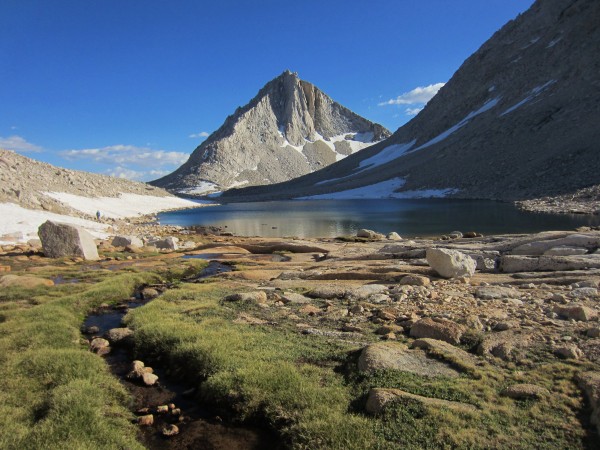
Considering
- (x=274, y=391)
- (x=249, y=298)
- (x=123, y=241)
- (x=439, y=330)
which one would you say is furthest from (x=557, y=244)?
(x=123, y=241)

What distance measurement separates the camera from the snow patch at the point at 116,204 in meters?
89.8

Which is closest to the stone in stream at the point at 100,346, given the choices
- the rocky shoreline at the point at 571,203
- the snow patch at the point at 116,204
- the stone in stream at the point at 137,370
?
the stone in stream at the point at 137,370

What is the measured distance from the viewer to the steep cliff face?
311 feet

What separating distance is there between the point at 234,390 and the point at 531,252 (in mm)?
21235

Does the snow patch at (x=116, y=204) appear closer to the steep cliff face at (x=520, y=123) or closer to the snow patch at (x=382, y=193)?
the snow patch at (x=382, y=193)

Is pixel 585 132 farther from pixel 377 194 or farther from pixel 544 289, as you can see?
pixel 544 289

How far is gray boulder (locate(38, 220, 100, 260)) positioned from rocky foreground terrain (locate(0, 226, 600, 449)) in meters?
14.5

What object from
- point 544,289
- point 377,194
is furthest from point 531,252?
point 377,194

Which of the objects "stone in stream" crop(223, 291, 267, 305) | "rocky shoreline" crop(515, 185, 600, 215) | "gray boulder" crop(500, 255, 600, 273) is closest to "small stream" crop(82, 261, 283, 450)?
"stone in stream" crop(223, 291, 267, 305)

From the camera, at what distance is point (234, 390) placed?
961cm

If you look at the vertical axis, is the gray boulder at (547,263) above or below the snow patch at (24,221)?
below

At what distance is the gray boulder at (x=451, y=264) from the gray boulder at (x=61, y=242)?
94.3 feet

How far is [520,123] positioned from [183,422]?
14122 centimetres

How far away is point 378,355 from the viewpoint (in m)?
9.87
